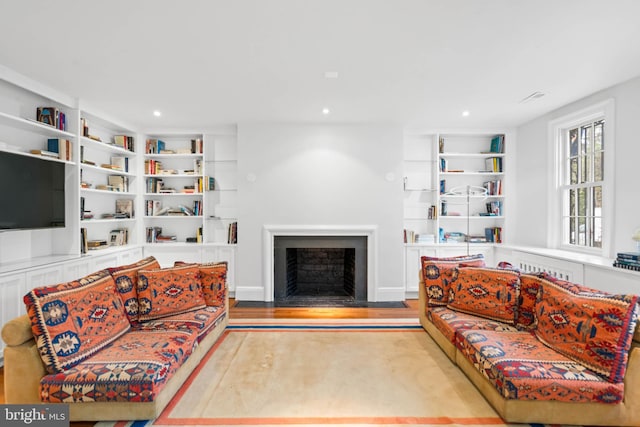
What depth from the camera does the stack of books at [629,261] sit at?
109 inches

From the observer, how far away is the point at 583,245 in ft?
12.8

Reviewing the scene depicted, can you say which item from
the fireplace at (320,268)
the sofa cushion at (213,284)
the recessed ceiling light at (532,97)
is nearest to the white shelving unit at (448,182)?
the fireplace at (320,268)

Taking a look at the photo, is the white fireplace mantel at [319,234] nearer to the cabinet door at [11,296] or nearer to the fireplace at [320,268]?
the fireplace at [320,268]

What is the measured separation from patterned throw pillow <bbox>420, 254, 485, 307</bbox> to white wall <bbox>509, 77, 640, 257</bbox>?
1563 millimetres

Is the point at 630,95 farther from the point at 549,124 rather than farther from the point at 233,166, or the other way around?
the point at 233,166

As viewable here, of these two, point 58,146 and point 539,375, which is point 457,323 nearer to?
point 539,375

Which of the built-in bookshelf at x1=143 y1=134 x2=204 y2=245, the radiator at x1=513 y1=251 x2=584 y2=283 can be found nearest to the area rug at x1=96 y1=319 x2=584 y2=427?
the radiator at x1=513 y1=251 x2=584 y2=283

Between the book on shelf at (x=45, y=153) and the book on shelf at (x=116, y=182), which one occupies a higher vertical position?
the book on shelf at (x=45, y=153)

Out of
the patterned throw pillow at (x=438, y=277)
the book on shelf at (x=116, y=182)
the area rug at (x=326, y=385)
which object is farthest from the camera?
the book on shelf at (x=116, y=182)

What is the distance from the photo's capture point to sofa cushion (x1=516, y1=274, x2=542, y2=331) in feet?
8.51

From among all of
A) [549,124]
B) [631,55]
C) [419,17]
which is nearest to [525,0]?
[419,17]

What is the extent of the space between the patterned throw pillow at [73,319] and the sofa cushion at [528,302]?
3.18m

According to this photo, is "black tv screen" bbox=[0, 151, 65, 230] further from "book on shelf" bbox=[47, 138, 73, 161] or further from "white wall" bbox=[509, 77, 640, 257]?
"white wall" bbox=[509, 77, 640, 257]

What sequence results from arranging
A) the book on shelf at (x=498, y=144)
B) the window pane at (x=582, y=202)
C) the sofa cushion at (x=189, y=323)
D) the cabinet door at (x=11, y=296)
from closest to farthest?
the sofa cushion at (x=189, y=323), the cabinet door at (x=11, y=296), the window pane at (x=582, y=202), the book on shelf at (x=498, y=144)
